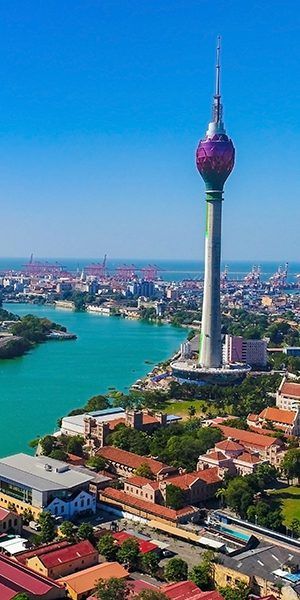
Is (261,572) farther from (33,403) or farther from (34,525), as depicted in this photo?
(33,403)

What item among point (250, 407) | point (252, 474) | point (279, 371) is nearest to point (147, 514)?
point (252, 474)

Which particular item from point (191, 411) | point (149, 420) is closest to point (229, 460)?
point (149, 420)

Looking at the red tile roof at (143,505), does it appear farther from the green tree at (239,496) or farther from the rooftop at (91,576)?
the rooftop at (91,576)

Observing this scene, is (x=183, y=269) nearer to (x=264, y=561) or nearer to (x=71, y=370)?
(x=71, y=370)

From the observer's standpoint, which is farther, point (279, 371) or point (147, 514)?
point (279, 371)

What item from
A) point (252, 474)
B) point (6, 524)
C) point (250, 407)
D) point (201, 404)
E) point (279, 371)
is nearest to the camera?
point (6, 524)
